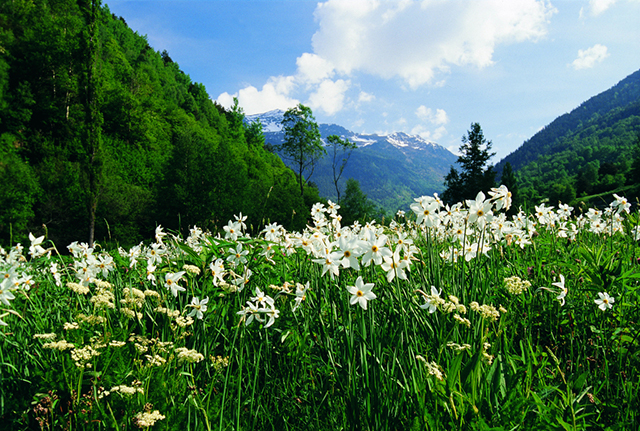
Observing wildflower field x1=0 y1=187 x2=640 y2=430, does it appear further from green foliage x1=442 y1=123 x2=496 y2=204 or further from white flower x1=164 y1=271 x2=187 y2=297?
green foliage x1=442 y1=123 x2=496 y2=204

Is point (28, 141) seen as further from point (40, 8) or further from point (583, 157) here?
point (583, 157)

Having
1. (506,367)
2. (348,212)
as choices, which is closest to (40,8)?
(348,212)

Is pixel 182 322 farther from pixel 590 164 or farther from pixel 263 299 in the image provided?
pixel 590 164

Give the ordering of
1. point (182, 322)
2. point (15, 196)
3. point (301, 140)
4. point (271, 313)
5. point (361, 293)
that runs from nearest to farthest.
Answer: point (361, 293) < point (182, 322) < point (271, 313) < point (15, 196) < point (301, 140)

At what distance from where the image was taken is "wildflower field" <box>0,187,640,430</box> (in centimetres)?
141

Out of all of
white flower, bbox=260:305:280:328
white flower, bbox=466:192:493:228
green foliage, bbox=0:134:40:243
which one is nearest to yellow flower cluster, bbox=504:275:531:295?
white flower, bbox=466:192:493:228

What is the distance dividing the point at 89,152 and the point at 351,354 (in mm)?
33378

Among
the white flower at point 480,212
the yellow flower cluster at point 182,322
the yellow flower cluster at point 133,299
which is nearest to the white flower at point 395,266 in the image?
the white flower at point 480,212

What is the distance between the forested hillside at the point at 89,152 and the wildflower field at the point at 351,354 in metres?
25.7

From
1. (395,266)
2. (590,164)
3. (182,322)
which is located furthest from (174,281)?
(590,164)

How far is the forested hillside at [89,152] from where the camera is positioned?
28.0 m

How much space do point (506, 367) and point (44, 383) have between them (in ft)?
8.37

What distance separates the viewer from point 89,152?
27031 millimetres

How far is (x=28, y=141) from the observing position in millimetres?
36281
